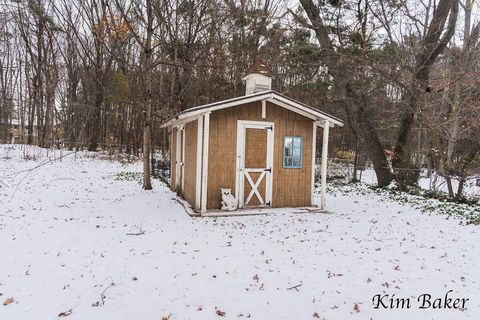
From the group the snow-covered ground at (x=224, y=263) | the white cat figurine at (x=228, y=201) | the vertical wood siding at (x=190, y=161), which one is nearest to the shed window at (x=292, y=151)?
the snow-covered ground at (x=224, y=263)

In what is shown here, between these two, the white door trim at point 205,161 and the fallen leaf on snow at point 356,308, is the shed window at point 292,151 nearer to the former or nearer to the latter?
the white door trim at point 205,161

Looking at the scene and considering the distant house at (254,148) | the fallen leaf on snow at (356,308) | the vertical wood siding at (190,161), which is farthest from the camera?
the vertical wood siding at (190,161)

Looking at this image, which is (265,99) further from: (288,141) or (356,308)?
(356,308)

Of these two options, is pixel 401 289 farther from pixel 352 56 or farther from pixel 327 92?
pixel 327 92

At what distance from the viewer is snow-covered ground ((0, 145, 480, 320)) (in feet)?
10.4

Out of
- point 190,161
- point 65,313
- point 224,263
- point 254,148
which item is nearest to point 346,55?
point 254,148

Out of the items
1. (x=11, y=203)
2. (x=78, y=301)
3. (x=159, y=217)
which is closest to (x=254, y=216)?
(x=159, y=217)

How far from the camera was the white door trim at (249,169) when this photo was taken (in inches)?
296

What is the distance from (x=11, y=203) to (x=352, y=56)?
1085cm

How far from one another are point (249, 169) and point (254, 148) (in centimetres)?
53

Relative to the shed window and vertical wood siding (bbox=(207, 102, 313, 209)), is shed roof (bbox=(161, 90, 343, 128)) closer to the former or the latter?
vertical wood siding (bbox=(207, 102, 313, 209))

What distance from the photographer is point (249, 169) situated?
7.63 meters

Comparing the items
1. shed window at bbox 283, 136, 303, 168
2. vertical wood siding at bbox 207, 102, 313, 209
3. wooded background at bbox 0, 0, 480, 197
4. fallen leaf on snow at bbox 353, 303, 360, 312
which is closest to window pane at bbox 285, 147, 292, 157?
shed window at bbox 283, 136, 303, 168

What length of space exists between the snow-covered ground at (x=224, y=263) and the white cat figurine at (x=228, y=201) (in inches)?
17.9
